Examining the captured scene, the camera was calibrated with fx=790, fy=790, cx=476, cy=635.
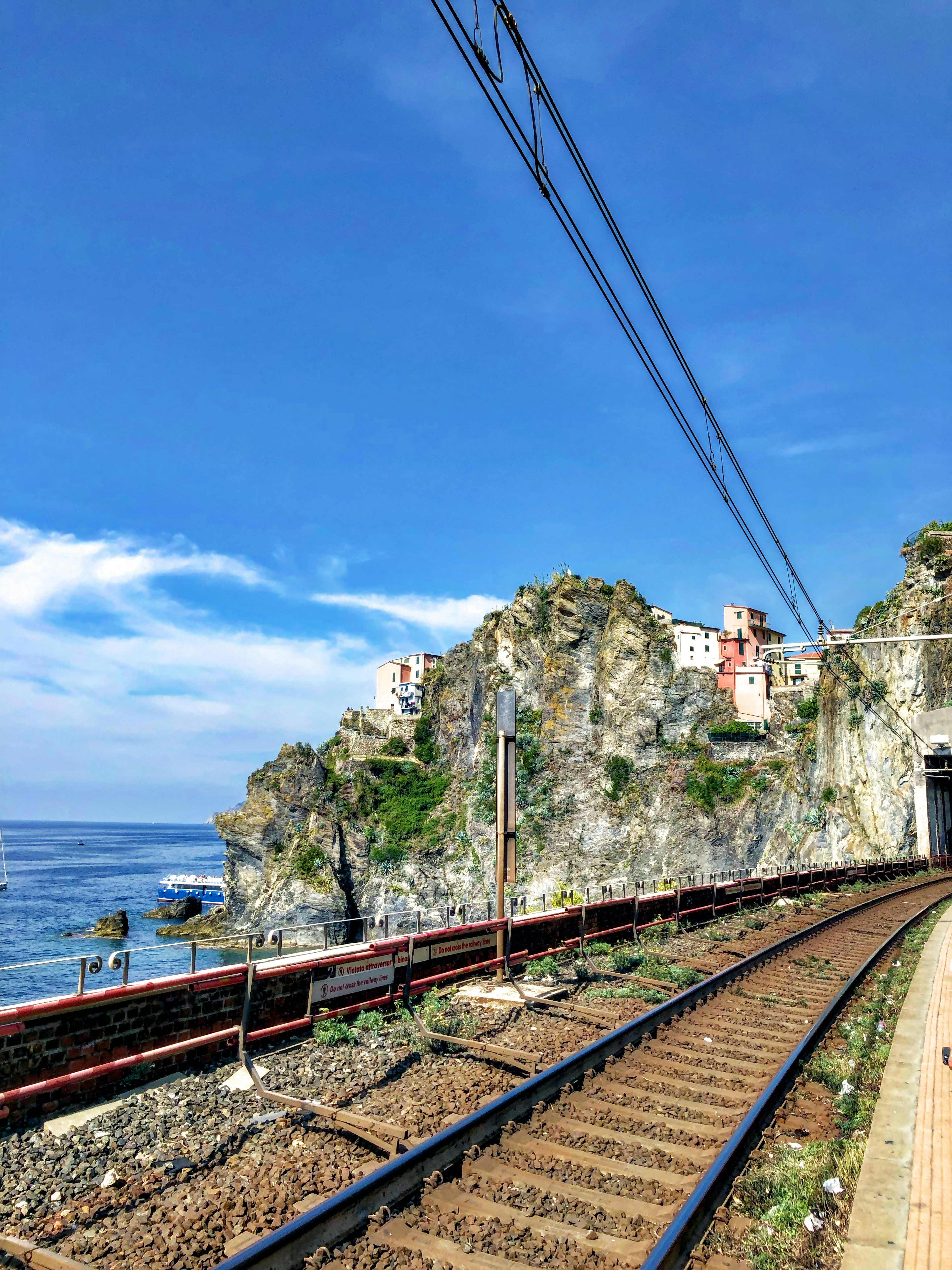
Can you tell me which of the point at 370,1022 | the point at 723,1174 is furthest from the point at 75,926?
the point at 723,1174

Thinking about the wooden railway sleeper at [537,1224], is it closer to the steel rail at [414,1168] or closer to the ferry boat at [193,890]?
the steel rail at [414,1168]

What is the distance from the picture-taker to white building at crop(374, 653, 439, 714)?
119125 mm

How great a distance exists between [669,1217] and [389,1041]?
17.8 feet

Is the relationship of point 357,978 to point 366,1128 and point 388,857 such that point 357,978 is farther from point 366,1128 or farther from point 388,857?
point 388,857

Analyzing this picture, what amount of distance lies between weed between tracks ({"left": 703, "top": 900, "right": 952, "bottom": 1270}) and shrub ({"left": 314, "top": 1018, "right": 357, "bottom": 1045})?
508 centimetres

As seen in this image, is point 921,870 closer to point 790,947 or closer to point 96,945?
point 790,947

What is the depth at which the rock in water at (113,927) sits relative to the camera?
2744 inches

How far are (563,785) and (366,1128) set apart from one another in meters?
62.0

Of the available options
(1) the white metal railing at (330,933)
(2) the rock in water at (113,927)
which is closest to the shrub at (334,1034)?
(1) the white metal railing at (330,933)

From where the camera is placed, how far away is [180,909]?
88625mm

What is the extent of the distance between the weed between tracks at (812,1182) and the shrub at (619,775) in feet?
192

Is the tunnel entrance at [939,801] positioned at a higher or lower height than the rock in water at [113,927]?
higher

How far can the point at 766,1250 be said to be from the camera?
14.6 feet

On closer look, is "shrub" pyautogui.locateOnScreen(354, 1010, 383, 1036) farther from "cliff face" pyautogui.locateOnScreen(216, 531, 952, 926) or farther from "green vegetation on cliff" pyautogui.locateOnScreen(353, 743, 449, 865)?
"green vegetation on cliff" pyautogui.locateOnScreen(353, 743, 449, 865)
